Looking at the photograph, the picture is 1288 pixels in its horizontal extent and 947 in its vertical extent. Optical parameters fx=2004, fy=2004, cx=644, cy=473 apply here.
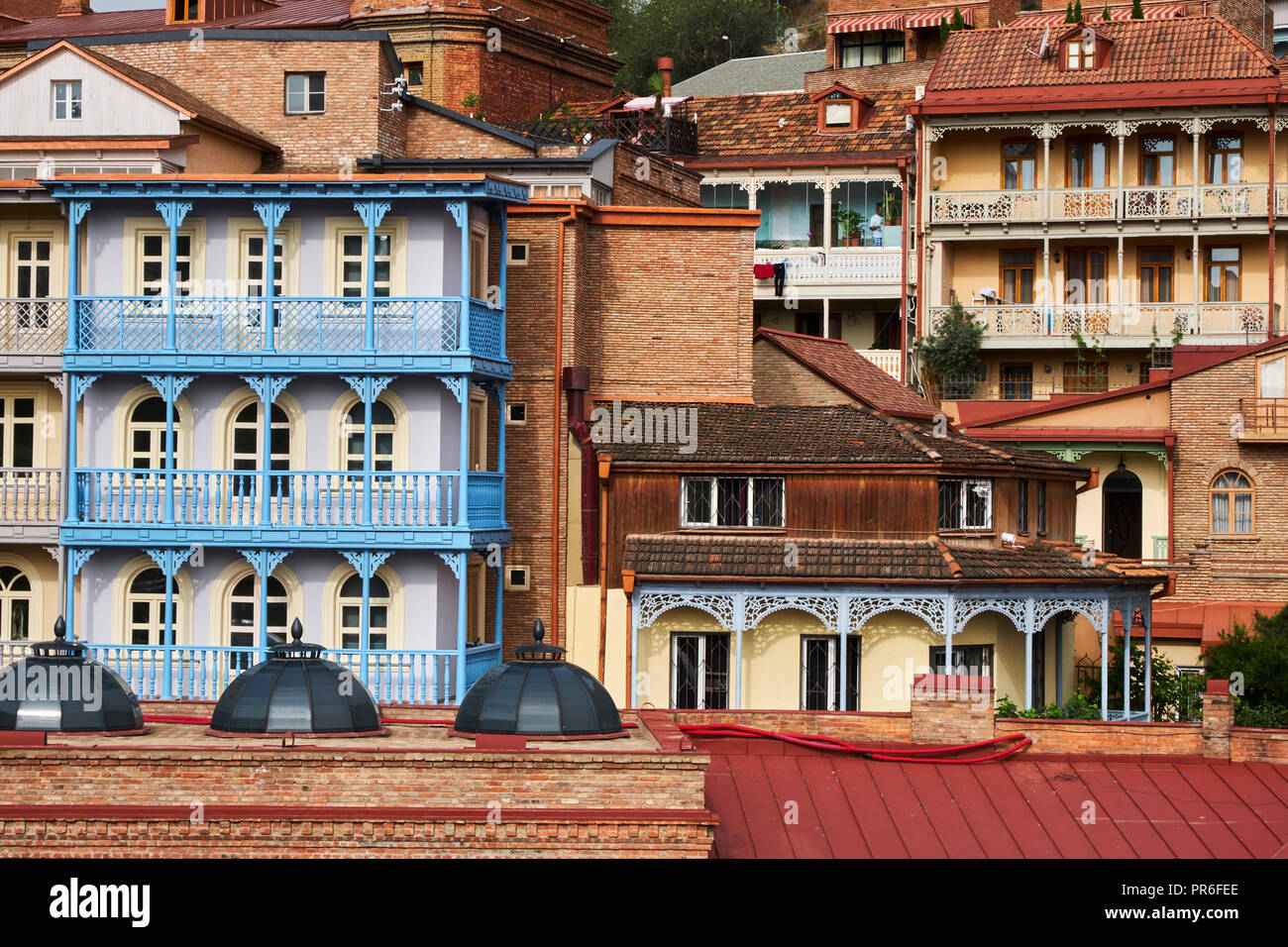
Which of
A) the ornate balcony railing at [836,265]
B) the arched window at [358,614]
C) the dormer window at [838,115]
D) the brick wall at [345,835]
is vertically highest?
the dormer window at [838,115]

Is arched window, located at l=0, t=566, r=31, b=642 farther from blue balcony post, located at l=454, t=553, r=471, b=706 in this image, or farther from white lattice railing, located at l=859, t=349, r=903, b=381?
white lattice railing, located at l=859, t=349, r=903, b=381

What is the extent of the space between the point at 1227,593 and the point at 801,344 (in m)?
11.1

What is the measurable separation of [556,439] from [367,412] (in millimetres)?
4178

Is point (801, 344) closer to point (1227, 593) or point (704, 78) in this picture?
point (1227, 593)

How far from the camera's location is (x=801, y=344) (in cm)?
4228

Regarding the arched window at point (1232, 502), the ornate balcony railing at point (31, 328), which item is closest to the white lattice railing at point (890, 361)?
the arched window at point (1232, 502)

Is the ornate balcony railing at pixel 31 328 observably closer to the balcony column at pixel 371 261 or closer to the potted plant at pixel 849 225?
the balcony column at pixel 371 261

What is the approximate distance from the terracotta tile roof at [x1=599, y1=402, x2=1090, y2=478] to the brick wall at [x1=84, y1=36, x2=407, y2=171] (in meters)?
8.36

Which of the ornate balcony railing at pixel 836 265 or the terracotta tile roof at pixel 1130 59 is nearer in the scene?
the terracotta tile roof at pixel 1130 59

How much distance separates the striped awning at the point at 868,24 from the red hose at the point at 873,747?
3848 centimetres

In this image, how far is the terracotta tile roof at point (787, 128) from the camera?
54.7 m

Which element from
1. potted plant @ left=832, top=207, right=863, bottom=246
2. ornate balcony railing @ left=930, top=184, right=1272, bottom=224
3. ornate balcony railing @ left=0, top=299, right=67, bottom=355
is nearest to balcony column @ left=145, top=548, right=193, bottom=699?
ornate balcony railing @ left=0, top=299, right=67, bottom=355

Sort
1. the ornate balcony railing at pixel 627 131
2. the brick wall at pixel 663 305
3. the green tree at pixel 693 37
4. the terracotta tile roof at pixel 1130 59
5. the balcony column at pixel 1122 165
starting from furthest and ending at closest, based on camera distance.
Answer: the green tree at pixel 693 37 → the terracotta tile roof at pixel 1130 59 → the balcony column at pixel 1122 165 → the ornate balcony railing at pixel 627 131 → the brick wall at pixel 663 305
